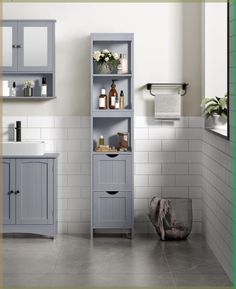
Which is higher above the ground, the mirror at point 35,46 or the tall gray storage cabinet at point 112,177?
the mirror at point 35,46

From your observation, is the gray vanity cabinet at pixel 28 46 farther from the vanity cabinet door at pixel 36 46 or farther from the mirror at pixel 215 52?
the mirror at pixel 215 52

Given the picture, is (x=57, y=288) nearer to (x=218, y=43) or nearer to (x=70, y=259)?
(x=70, y=259)

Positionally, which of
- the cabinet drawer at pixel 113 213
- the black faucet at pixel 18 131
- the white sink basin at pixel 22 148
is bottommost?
the cabinet drawer at pixel 113 213

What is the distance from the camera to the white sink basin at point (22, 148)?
6.31 m

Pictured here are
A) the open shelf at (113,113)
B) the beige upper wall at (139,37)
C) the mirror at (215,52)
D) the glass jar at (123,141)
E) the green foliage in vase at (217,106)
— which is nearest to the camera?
the green foliage in vase at (217,106)

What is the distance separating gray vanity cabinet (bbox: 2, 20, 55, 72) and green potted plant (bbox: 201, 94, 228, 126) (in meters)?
1.71

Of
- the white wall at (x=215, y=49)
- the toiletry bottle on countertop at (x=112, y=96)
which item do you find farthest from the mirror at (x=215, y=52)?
the toiletry bottle on countertop at (x=112, y=96)

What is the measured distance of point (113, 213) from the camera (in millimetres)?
6414

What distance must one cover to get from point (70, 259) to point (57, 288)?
0.87m

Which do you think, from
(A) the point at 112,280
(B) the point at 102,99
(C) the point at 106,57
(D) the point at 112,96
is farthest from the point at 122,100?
(A) the point at 112,280

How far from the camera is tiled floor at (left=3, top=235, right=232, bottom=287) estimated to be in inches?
189

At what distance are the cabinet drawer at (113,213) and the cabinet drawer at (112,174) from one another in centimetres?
9

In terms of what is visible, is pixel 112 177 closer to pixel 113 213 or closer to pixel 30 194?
pixel 113 213

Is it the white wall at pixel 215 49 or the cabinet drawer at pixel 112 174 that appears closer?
the white wall at pixel 215 49
